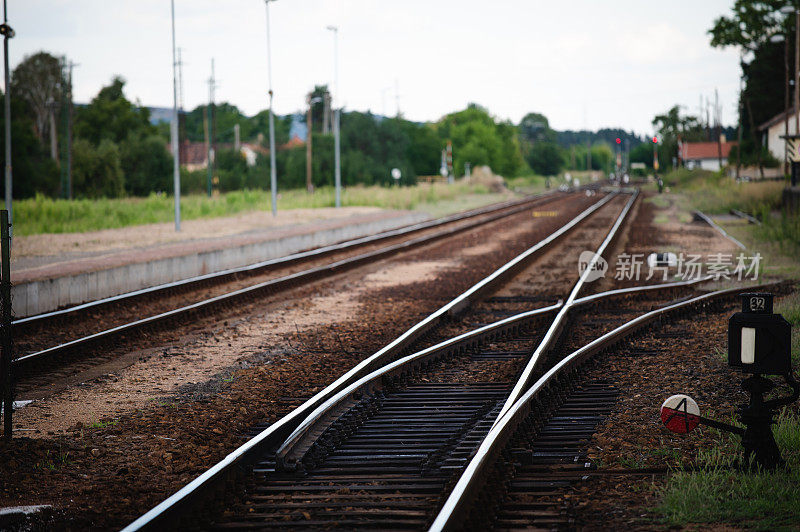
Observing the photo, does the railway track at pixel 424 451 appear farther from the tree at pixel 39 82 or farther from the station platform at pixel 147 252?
the tree at pixel 39 82

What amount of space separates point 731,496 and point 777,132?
69.8 m

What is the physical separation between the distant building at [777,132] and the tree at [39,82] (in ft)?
218

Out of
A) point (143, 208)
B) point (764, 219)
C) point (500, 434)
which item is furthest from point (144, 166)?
point (500, 434)

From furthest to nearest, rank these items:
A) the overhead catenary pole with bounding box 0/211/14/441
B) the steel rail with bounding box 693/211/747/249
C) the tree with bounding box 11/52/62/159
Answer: the tree with bounding box 11/52/62/159 → the steel rail with bounding box 693/211/747/249 → the overhead catenary pole with bounding box 0/211/14/441

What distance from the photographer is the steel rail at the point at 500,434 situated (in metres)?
5.01

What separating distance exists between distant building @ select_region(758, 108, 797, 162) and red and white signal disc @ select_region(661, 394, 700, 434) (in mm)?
63525

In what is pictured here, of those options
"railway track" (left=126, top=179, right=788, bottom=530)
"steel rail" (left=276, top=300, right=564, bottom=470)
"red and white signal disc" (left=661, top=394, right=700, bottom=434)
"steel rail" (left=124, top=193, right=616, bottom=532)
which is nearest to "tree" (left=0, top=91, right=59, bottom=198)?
"steel rail" (left=276, top=300, right=564, bottom=470)

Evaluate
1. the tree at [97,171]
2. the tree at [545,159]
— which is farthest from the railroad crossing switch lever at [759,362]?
the tree at [545,159]

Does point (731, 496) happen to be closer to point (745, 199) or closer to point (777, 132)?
point (745, 199)

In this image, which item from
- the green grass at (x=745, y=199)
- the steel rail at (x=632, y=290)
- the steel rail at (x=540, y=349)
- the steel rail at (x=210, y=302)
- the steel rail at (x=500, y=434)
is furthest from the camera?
the green grass at (x=745, y=199)

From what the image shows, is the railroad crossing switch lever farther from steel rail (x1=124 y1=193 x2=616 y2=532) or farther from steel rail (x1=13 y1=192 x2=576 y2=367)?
steel rail (x1=13 y1=192 x2=576 y2=367)

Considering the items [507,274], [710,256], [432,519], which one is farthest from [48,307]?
[710,256]

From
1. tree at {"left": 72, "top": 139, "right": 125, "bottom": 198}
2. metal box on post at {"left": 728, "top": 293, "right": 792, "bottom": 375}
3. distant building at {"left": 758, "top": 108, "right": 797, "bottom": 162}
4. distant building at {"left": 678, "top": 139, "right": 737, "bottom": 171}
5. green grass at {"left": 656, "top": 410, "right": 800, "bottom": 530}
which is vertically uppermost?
distant building at {"left": 678, "top": 139, "right": 737, "bottom": 171}

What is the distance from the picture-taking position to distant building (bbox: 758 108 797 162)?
65375mm
